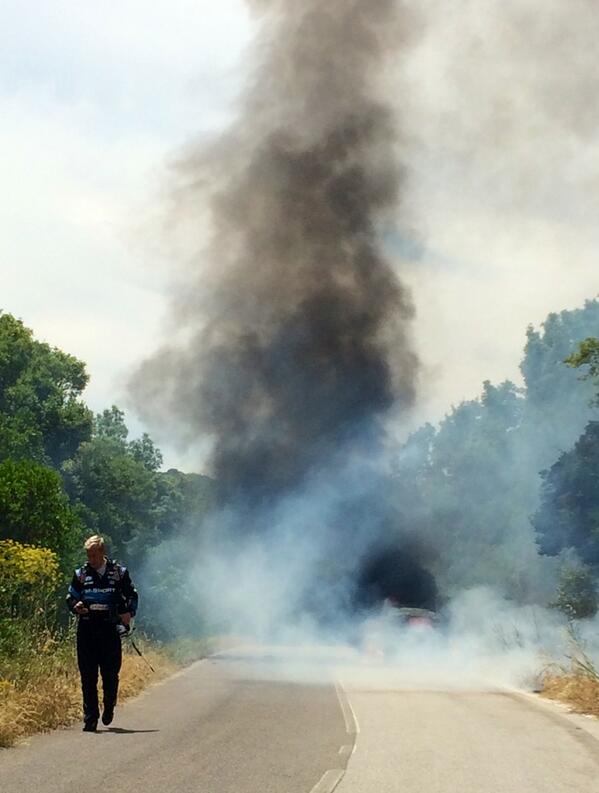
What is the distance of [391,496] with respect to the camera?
46.2 m

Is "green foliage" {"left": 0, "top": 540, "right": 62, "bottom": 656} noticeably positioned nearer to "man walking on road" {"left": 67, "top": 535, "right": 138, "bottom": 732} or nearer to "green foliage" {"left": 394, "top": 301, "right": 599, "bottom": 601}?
"man walking on road" {"left": 67, "top": 535, "right": 138, "bottom": 732}

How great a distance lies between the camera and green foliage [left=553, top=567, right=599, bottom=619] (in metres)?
41.6

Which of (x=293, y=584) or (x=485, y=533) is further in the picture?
(x=485, y=533)

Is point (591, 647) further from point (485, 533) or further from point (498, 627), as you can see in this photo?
point (485, 533)

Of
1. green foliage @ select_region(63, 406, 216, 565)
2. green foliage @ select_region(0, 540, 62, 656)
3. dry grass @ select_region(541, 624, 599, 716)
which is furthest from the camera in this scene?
green foliage @ select_region(63, 406, 216, 565)

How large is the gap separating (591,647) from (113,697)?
19.7 meters

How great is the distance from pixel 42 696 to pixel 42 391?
144 ft

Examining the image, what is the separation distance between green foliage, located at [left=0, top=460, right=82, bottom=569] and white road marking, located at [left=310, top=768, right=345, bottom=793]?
1192 centimetres

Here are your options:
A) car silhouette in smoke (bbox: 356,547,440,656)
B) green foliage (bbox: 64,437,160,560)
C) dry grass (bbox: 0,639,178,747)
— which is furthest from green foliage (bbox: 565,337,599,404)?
dry grass (bbox: 0,639,178,747)

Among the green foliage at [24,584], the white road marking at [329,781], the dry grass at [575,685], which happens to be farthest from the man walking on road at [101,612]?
the dry grass at [575,685]

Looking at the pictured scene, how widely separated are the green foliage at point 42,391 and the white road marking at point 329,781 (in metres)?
42.9

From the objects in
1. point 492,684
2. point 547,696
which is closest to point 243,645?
point 492,684

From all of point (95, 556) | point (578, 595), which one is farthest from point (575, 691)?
point (578, 595)

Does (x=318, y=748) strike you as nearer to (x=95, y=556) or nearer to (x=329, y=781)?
(x=329, y=781)
